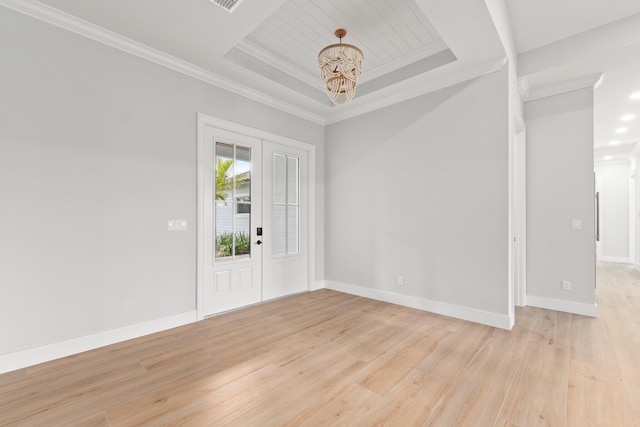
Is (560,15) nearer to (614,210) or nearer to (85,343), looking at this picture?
(85,343)

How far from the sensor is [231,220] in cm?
367

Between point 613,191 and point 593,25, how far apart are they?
7.39 meters

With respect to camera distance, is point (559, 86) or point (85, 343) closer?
point (85, 343)

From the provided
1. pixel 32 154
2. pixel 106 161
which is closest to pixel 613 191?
pixel 106 161

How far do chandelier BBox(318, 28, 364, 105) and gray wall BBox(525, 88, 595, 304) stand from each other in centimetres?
280

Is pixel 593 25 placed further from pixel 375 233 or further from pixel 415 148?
pixel 375 233

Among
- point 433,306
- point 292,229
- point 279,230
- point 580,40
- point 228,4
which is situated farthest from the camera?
point 292,229

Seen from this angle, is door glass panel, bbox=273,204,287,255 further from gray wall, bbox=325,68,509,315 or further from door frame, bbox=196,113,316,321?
gray wall, bbox=325,68,509,315

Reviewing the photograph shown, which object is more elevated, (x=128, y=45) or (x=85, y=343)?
(x=128, y=45)

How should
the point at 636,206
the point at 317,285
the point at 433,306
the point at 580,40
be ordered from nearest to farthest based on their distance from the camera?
1. the point at 580,40
2. the point at 433,306
3. the point at 317,285
4. the point at 636,206

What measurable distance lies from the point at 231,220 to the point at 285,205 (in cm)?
98

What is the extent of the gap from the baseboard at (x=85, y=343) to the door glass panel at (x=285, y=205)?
1.61 metres

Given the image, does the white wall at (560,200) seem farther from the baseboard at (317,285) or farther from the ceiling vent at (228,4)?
the ceiling vent at (228,4)

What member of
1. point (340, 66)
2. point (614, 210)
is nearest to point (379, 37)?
point (340, 66)
